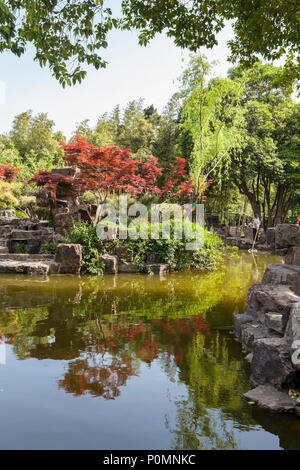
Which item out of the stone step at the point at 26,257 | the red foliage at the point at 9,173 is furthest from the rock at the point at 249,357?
the red foliage at the point at 9,173

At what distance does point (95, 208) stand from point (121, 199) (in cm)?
234

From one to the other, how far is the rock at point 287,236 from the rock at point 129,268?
4785mm

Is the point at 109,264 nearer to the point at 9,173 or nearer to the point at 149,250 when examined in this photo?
the point at 149,250

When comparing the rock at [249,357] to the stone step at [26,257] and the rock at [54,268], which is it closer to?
the rock at [54,268]

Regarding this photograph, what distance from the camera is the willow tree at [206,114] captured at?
13320mm

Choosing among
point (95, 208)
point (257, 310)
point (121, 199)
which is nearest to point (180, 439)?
point (257, 310)

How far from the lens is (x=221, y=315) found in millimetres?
5180

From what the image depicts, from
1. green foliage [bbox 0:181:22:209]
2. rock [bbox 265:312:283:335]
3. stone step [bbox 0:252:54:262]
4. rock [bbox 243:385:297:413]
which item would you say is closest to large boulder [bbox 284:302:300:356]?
rock [bbox 265:312:283:335]

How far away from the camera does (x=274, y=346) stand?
2914 millimetres

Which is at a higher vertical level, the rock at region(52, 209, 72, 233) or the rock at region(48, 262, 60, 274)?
the rock at region(52, 209, 72, 233)

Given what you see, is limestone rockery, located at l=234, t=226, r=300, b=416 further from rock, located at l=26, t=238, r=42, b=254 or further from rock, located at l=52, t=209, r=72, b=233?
rock, located at l=52, t=209, r=72, b=233

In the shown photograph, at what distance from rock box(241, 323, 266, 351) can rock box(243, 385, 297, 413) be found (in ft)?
2.98

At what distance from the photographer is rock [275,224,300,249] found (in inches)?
186
